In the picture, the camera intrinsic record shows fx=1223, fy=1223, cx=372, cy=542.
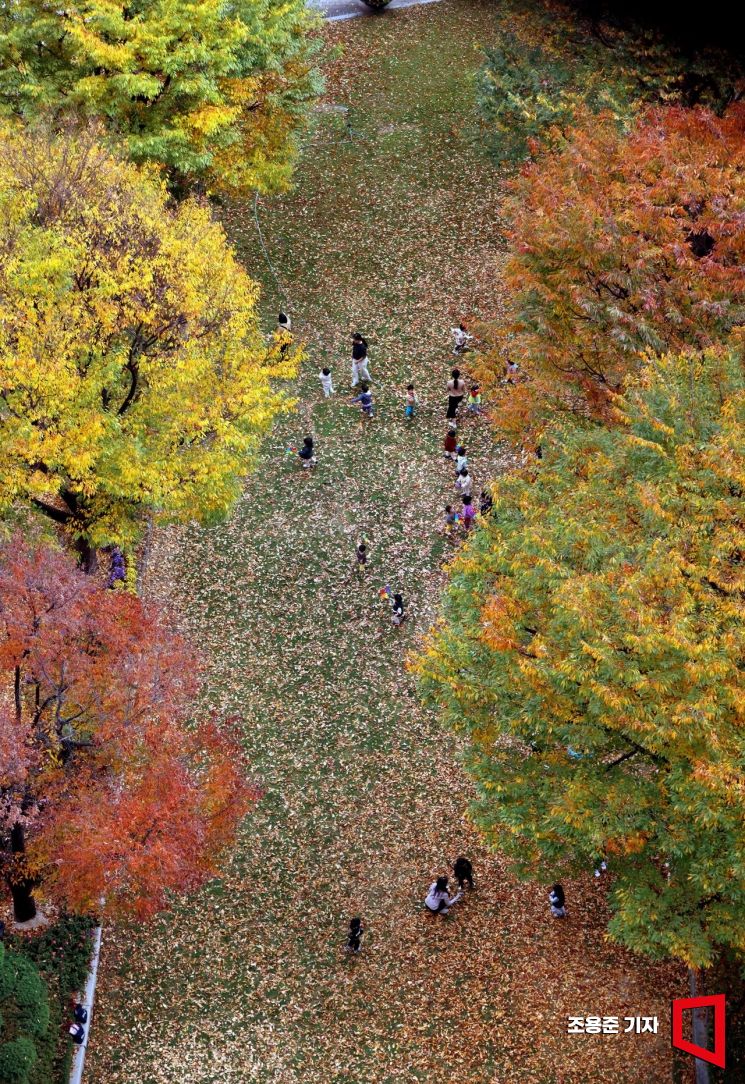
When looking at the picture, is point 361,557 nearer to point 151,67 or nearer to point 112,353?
point 112,353

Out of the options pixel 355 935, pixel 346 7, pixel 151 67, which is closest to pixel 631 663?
pixel 355 935

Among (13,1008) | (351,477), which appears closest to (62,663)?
(13,1008)

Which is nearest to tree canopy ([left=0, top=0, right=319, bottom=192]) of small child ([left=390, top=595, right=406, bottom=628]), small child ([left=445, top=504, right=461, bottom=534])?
small child ([left=445, top=504, right=461, bottom=534])

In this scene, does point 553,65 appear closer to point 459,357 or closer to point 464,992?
point 459,357

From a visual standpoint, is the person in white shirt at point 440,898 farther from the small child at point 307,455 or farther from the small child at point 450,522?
the small child at point 307,455

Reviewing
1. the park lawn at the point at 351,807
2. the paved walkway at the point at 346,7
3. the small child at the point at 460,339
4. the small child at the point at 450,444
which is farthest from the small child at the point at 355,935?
the paved walkway at the point at 346,7

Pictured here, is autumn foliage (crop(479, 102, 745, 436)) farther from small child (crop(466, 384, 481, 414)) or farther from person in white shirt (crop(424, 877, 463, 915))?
person in white shirt (crop(424, 877, 463, 915))

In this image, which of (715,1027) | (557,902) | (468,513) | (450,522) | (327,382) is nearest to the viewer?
(715,1027)
